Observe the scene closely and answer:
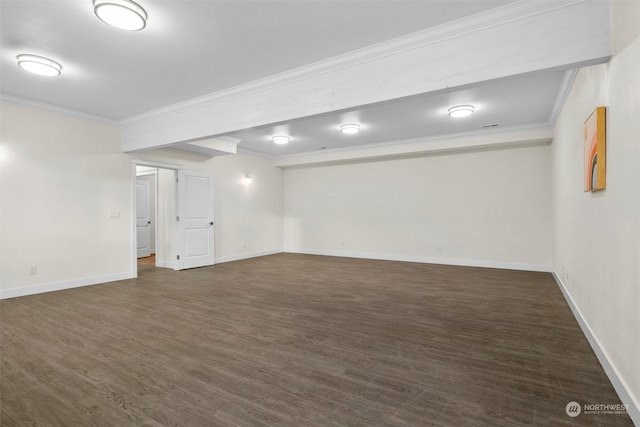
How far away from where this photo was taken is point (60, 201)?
4898 millimetres


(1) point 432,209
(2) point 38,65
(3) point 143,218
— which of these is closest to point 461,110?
(1) point 432,209

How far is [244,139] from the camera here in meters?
6.86

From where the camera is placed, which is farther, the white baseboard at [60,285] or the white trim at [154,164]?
the white trim at [154,164]

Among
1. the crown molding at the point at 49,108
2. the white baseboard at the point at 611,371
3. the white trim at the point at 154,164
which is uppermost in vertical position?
the crown molding at the point at 49,108

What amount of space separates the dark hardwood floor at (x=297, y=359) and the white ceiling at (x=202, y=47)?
2.30m

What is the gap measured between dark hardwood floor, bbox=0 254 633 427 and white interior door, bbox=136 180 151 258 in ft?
13.3

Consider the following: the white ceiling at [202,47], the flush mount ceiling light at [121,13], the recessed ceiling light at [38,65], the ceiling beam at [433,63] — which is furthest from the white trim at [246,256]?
the flush mount ceiling light at [121,13]

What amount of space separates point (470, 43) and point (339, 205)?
6252 mm

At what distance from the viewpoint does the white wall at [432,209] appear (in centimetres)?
641

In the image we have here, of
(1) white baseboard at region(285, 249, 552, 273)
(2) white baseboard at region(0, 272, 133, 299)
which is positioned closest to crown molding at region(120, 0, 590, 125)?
(2) white baseboard at region(0, 272, 133, 299)

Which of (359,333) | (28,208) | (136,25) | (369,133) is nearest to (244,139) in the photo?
(369,133)

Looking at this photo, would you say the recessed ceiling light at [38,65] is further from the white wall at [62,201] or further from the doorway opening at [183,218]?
the doorway opening at [183,218]

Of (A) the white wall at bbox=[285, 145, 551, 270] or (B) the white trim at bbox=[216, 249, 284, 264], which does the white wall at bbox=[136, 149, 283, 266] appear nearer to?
(B) the white trim at bbox=[216, 249, 284, 264]

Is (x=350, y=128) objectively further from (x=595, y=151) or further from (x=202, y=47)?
(x=595, y=151)
